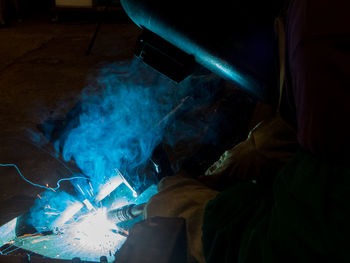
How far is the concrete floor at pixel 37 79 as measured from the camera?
8.17ft

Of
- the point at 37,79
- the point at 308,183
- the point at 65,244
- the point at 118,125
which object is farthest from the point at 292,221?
the point at 37,79

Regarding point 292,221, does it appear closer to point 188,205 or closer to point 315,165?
point 315,165

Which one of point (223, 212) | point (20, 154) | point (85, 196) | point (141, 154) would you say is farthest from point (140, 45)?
point (20, 154)

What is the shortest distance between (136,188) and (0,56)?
15.8 ft

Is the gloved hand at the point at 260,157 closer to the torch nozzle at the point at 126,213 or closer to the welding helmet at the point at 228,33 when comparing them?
the welding helmet at the point at 228,33

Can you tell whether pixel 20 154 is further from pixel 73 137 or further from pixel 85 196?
pixel 85 196

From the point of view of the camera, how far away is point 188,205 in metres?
1.25

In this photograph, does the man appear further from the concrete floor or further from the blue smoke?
the concrete floor

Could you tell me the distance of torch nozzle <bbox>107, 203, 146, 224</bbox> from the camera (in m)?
1.64

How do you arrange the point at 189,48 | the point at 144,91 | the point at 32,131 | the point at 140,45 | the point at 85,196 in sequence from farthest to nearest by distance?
the point at 144,91 < the point at 32,131 < the point at 85,196 < the point at 140,45 < the point at 189,48

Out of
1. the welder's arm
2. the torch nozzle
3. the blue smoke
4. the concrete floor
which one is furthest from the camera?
the concrete floor

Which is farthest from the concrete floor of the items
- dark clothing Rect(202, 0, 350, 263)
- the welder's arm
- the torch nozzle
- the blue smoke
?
dark clothing Rect(202, 0, 350, 263)

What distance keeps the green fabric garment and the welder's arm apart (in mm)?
162

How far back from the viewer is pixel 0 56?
16.9 ft
